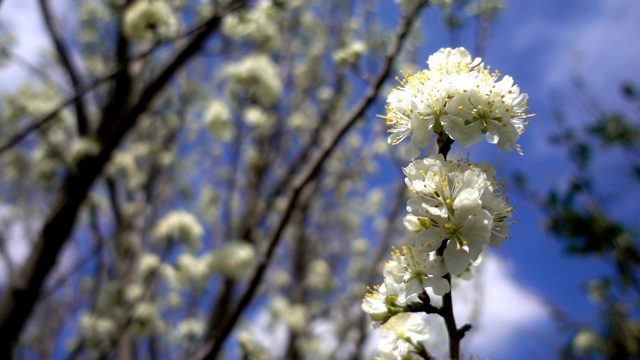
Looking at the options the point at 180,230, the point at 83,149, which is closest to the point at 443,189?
the point at 83,149

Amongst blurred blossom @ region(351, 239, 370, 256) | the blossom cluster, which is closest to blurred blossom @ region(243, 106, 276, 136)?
blurred blossom @ region(351, 239, 370, 256)

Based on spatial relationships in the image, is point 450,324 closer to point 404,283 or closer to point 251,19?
point 404,283

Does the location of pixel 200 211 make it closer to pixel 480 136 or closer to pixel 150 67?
pixel 150 67

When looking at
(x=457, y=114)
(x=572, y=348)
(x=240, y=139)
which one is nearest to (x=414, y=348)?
(x=457, y=114)

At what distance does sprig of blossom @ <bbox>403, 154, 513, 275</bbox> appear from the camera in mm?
1157

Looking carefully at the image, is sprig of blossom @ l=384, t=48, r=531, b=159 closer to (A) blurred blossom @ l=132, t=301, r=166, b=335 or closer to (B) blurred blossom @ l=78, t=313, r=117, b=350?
(A) blurred blossom @ l=132, t=301, r=166, b=335

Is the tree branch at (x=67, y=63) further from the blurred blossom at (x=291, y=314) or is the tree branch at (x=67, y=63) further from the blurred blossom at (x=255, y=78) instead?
the blurred blossom at (x=291, y=314)

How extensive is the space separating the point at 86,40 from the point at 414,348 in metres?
7.70

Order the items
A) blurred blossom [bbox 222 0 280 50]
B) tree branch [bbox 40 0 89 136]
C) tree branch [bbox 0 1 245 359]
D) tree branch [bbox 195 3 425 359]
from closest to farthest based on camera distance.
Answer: tree branch [bbox 195 3 425 359] → blurred blossom [bbox 222 0 280 50] → tree branch [bbox 0 1 245 359] → tree branch [bbox 40 0 89 136]

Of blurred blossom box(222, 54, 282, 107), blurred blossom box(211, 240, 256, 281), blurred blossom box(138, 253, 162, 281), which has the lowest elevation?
blurred blossom box(138, 253, 162, 281)

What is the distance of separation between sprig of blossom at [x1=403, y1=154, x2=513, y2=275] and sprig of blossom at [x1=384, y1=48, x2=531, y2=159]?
0.09 metres

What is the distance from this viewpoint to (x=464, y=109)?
1.26 m

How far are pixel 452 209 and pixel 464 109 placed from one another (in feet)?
0.83

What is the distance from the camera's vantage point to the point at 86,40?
761 cm
